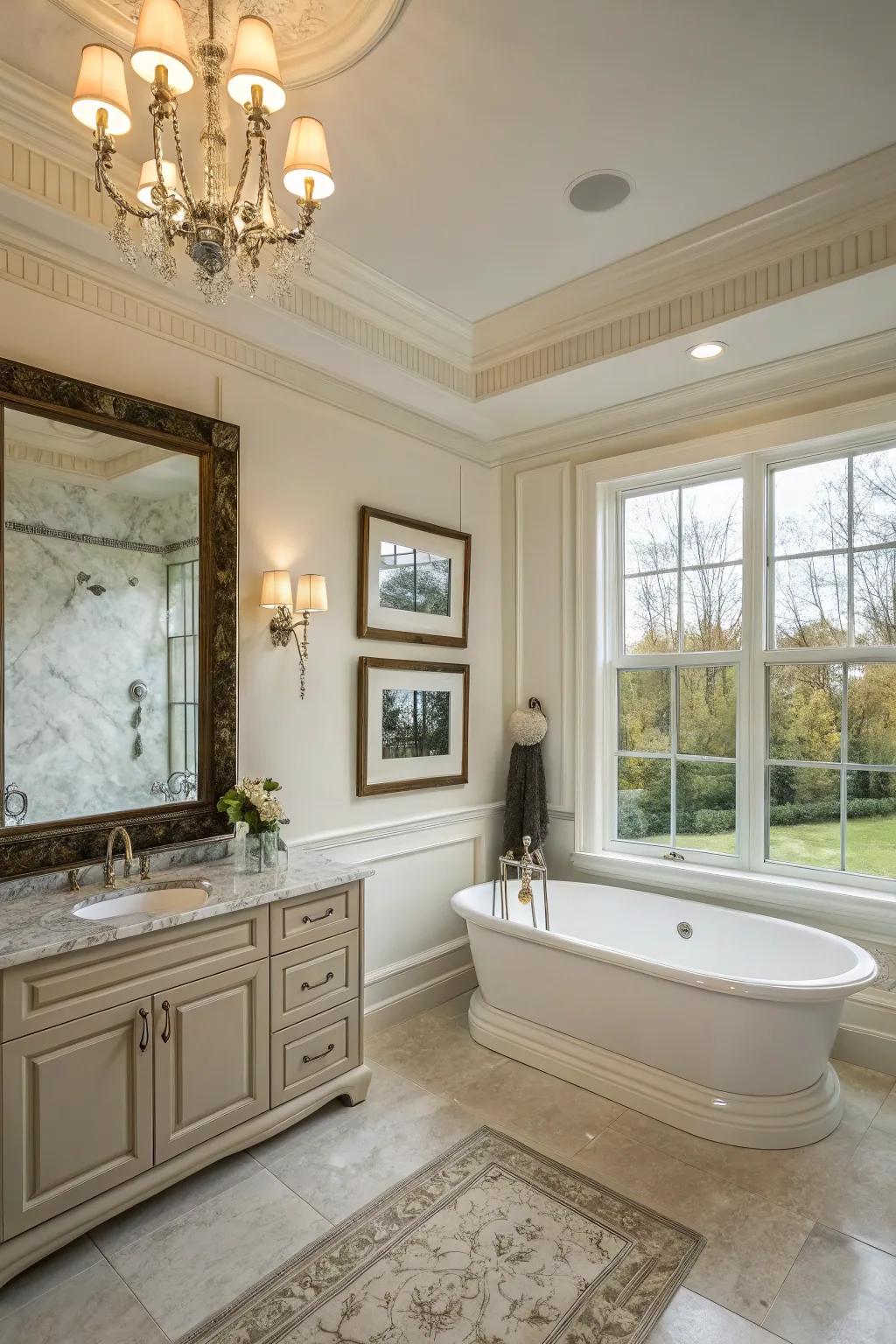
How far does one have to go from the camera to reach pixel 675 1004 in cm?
253

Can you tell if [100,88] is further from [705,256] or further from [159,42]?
[705,256]

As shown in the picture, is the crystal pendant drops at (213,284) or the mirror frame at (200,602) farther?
the mirror frame at (200,602)

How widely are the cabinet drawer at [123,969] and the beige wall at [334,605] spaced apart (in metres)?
0.68

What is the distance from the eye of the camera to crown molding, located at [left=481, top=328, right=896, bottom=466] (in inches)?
112

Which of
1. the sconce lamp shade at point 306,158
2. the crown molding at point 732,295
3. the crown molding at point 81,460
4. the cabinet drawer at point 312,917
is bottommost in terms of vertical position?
the cabinet drawer at point 312,917

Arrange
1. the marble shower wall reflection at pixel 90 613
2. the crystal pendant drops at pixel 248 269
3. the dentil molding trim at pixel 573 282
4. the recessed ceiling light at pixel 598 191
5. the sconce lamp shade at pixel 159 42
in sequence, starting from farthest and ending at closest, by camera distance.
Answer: the recessed ceiling light at pixel 598 191 < the marble shower wall reflection at pixel 90 613 < the dentil molding trim at pixel 573 282 < the crystal pendant drops at pixel 248 269 < the sconce lamp shade at pixel 159 42

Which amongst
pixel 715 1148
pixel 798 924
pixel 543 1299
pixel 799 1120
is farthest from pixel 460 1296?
pixel 798 924

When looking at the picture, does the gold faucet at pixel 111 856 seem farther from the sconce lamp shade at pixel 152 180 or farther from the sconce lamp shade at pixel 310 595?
the sconce lamp shade at pixel 152 180

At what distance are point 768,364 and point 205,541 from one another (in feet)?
7.49

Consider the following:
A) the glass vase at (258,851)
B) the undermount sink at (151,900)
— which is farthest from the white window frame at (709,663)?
the undermount sink at (151,900)

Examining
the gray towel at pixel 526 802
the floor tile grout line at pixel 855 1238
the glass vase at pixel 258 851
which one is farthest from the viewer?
the gray towel at pixel 526 802

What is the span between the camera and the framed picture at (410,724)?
3.21m

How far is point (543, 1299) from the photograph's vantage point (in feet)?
5.92

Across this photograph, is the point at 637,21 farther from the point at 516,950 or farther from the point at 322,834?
the point at 516,950
